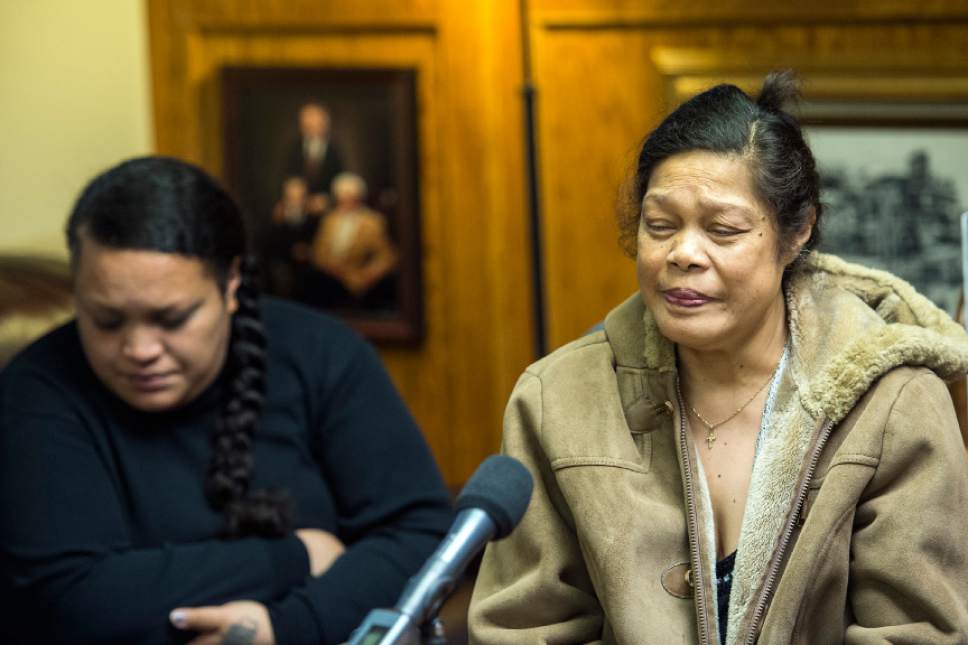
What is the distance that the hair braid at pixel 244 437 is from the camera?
251 centimetres

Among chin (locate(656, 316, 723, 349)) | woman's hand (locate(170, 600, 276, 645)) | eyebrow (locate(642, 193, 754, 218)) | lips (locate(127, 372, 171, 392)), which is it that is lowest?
woman's hand (locate(170, 600, 276, 645))

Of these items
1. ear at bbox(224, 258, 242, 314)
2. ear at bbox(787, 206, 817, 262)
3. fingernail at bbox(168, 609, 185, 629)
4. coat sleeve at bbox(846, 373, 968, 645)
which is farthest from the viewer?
ear at bbox(224, 258, 242, 314)

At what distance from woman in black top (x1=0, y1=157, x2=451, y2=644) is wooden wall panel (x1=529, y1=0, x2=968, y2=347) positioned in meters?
1.44

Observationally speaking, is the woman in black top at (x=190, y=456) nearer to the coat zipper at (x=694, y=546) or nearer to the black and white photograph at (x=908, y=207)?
the coat zipper at (x=694, y=546)

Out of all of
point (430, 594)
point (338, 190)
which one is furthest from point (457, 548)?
point (338, 190)

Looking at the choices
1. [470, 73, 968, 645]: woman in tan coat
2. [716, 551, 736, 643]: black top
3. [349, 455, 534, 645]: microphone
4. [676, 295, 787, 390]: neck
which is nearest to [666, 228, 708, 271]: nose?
[470, 73, 968, 645]: woman in tan coat

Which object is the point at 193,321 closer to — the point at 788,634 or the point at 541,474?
the point at 541,474

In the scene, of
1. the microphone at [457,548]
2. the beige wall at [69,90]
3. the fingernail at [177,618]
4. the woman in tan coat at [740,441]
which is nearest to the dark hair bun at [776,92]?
the woman in tan coat at [740,441]

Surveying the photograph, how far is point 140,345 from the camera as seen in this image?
2.43 m

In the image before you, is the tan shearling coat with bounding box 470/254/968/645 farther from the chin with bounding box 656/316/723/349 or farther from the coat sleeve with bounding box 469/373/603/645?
the chin with bounding box 656/316/723/349

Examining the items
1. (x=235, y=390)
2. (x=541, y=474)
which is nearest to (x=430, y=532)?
(x=235, y=390)

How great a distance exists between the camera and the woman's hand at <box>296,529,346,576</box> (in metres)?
2.53

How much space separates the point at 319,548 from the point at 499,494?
4.09 feet

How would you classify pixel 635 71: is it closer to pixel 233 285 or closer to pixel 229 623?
pixel 233 285
